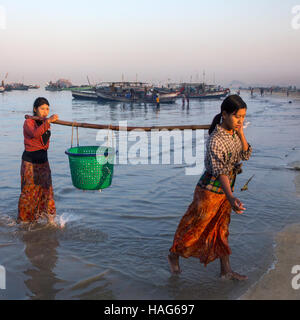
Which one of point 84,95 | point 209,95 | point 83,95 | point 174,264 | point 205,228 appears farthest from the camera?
point 209,95

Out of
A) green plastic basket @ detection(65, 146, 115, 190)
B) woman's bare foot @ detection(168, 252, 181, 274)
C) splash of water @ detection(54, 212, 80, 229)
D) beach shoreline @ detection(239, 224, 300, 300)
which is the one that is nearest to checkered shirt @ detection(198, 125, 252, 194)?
woman's bare foot @ detection(168, 252, 181, 274)

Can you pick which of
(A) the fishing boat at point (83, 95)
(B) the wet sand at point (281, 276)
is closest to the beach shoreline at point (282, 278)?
(B) the wet sand at point (281, 276)

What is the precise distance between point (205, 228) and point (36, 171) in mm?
2300

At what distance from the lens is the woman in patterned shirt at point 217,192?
271cm

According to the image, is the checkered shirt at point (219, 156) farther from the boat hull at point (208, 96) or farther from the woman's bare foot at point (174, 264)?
the boat hull at point (208, 96)

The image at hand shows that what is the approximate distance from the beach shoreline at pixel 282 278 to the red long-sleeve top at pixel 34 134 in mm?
2705

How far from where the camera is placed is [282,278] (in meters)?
3.09

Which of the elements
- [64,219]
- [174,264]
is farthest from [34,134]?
[174,264]

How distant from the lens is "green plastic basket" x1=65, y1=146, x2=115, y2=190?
3.77 meters

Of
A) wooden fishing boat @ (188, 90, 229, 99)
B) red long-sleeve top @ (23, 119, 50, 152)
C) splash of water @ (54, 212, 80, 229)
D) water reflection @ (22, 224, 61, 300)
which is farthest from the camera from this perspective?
wooden fishing boat @ (188, 90, 229, 99)

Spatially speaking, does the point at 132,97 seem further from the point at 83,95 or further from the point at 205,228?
the point at 205,228

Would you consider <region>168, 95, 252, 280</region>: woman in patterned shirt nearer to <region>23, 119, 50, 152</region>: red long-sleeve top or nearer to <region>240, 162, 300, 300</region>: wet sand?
<region>240, 162, 300, 300</region>: wet sand
